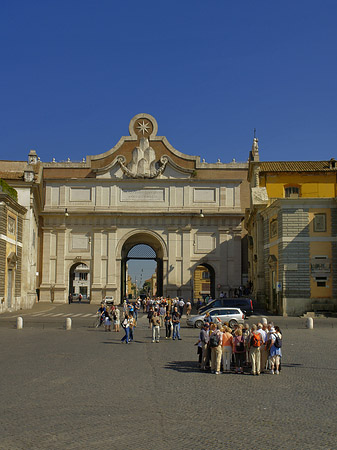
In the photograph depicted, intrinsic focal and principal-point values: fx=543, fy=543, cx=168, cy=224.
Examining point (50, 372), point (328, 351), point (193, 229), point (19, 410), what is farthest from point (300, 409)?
point (193, 229)

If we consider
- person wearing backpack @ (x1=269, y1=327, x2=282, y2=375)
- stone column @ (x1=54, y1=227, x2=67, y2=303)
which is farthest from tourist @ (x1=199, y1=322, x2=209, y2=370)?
stone column @ (x1=54, y1=227, x2=67, y2=303)

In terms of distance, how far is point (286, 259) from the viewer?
39781 mm

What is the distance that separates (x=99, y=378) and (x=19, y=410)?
3.85 meters

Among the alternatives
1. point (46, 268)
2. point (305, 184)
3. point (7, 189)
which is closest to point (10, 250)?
point (7, 189)

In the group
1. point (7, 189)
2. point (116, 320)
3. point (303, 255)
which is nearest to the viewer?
point (116, 320)

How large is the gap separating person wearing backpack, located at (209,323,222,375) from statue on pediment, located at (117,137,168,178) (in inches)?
1754

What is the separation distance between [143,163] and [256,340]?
45.6 meters

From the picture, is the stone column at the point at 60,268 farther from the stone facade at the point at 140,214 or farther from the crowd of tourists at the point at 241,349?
the crowd of tourists at the point at 241,349

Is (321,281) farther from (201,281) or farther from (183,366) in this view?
(201,281)

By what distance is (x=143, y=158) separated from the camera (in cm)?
6006

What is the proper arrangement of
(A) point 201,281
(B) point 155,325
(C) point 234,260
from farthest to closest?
(A) point 201,281
(C) point 234,260
(B) point 155,325

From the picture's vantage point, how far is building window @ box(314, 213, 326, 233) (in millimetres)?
40000

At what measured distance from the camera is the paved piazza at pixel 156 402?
882 cm

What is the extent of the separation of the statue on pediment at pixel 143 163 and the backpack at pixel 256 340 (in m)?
44.9
